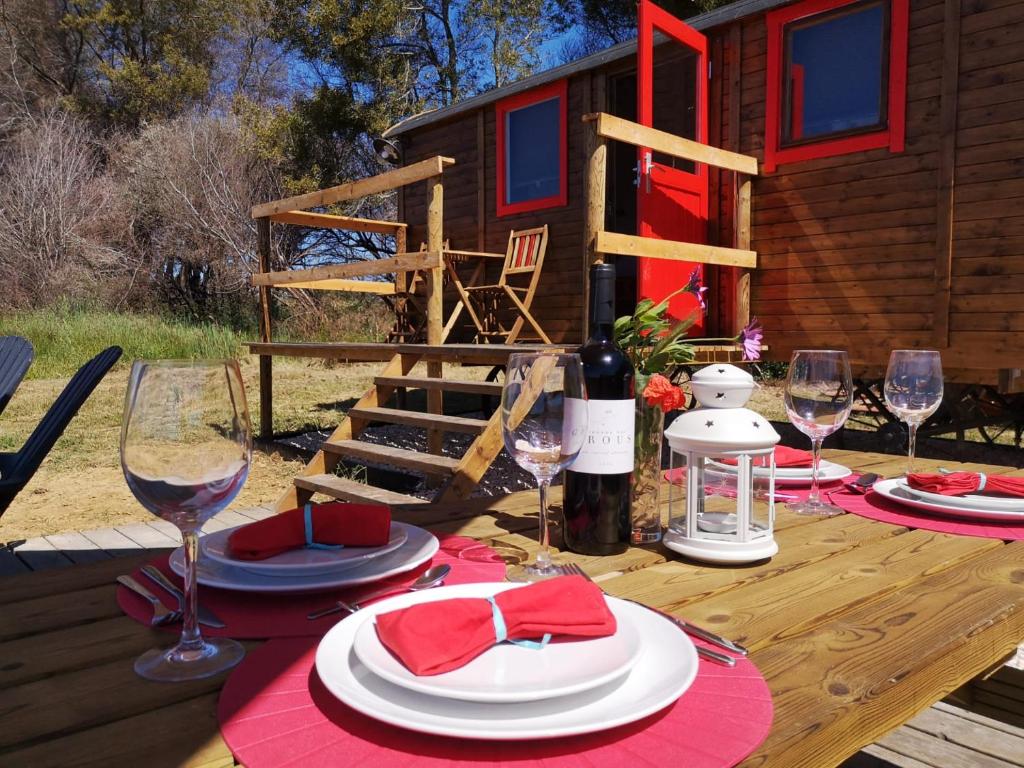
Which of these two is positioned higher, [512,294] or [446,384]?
[512,294]

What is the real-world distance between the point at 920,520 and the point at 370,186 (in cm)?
436

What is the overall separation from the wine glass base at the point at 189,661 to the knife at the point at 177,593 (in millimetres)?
53

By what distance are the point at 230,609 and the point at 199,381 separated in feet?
0.99

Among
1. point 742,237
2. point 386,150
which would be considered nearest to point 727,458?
point 742,237

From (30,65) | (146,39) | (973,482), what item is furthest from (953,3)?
(30,65)

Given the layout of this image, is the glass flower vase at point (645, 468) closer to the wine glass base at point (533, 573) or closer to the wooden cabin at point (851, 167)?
the wine glass base at point (533, 573)

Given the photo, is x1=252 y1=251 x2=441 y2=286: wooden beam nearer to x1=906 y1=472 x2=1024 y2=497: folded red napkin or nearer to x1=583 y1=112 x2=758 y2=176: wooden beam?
x1=583 y1=112 x2=758 y2=176: wooden beam

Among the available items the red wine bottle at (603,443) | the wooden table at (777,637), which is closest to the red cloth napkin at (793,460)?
the wooden table at (777,637)

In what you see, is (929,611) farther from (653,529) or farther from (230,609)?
(230,609)

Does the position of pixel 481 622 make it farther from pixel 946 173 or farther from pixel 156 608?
pixel 946 173

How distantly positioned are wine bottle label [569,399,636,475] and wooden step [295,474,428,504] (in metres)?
2.02

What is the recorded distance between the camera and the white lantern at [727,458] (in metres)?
1.04

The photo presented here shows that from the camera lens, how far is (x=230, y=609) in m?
0.86

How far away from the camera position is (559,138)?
665 cm
